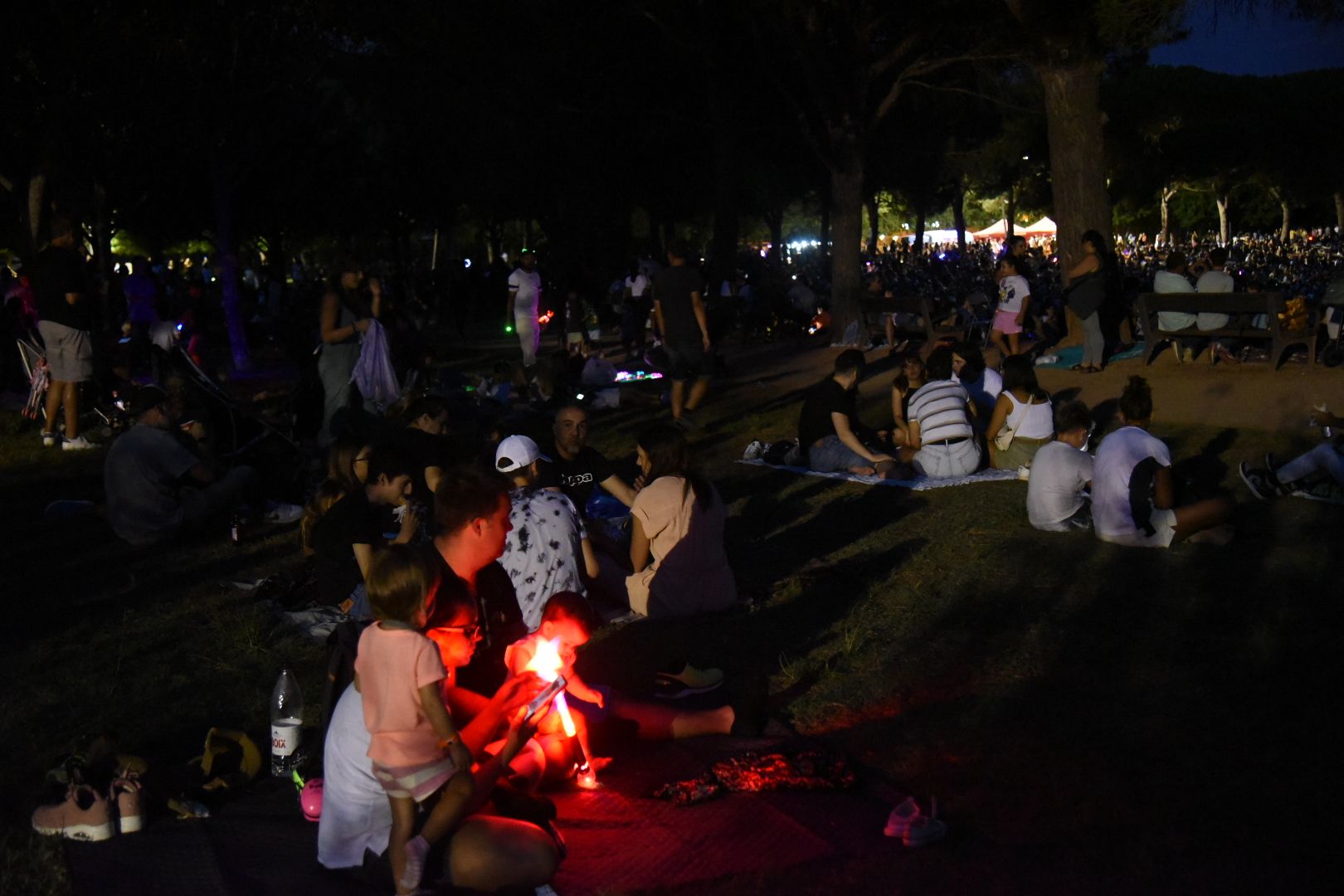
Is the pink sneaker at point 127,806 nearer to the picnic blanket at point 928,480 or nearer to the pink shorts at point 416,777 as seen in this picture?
the pink shorts at point 416,777

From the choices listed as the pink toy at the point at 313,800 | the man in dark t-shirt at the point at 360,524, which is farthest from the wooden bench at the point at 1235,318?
the pink toy at the point at 313,800

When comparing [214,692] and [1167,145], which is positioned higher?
[1167,145]

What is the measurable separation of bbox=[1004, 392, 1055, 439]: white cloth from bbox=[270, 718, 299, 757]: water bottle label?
22.7 ft

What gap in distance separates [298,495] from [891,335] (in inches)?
405

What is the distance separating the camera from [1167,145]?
1555 inches

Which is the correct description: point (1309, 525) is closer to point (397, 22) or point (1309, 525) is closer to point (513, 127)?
point (397, 22)

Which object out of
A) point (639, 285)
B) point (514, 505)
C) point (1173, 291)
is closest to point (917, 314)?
point (1173, 291)

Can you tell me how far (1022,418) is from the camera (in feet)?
35.1

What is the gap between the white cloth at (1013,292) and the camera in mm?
15359

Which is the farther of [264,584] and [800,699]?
[264,584]

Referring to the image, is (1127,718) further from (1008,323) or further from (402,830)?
(1008,323)

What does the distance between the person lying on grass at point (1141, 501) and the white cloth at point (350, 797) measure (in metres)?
5.46

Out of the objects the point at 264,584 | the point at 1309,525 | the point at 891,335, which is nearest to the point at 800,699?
the point at 264,584

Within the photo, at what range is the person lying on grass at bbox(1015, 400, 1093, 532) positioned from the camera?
8.70m
